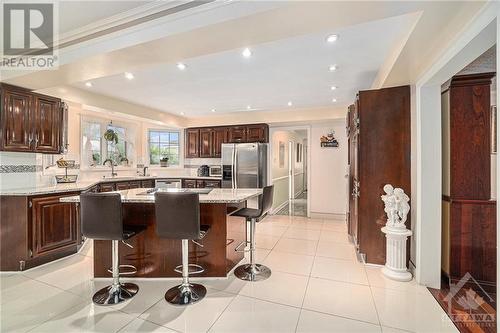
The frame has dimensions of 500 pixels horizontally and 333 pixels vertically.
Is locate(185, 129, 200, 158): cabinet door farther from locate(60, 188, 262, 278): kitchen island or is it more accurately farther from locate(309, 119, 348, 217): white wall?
locate(60, 188, 262, 278): kitchen island

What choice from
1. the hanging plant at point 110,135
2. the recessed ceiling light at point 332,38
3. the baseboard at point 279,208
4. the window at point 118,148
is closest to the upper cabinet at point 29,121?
the hanging plant at point 110,135

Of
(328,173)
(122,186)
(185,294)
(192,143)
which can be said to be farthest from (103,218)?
(328,173)

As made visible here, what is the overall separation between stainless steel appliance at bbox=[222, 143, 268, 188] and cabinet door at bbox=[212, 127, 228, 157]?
31cm

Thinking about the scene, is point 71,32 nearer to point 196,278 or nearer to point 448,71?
point 196,278

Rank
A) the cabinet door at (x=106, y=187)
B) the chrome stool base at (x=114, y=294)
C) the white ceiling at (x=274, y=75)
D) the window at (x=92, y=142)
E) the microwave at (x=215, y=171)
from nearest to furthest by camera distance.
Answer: the chrome stool base at (x=114, y=294), the white ceiling at (x=274, y=75), the cabinet door at (x=106, y=187), the window at (x=92, y=142), the microwave at (x=215, y=171)

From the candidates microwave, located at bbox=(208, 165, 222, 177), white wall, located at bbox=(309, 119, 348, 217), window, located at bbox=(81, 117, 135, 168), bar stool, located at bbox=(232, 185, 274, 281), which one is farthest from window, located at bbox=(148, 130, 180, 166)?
bar stool, located at bbox=(232, 185, 274, 281)

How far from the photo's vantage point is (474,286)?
2477 mm

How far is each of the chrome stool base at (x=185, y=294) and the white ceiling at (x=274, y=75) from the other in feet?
8.11

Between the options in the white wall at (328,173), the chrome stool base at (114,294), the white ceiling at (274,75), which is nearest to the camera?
the chrome stool base at (114,294)

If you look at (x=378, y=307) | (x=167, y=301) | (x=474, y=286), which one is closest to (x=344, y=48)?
(x=378, y=307)

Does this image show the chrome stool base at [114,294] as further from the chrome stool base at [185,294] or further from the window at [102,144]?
the window at [102,144]

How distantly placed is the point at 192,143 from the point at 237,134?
4.27 feet

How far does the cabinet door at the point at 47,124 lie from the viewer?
3303mm

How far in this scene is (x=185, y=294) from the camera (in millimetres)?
2277
